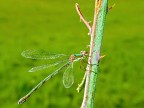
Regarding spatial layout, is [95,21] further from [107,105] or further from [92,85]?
[107,105]

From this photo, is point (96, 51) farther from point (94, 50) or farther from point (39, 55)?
point (39, 55)

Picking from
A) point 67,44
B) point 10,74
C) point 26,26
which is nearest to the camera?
point 10,74

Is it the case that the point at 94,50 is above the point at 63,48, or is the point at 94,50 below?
below

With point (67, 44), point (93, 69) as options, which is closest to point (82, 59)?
point (93, 69)

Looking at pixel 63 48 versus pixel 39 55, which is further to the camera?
pixel 63 48

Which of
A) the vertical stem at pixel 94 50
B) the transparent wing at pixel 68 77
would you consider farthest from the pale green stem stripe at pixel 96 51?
the transparent wing at pixel 68 77

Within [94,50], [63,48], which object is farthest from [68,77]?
[63,48]
